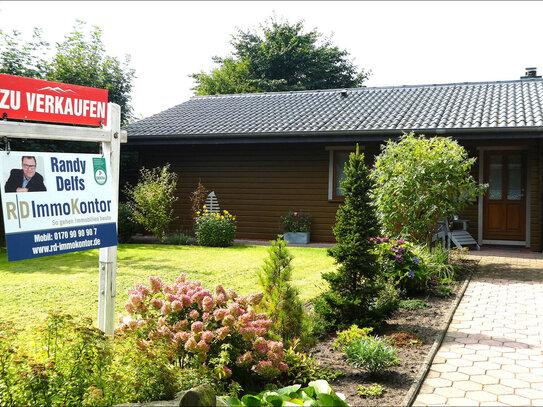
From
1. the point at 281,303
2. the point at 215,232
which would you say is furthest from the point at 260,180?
the point at 281,303

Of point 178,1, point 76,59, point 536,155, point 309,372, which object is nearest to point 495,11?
point 178,1

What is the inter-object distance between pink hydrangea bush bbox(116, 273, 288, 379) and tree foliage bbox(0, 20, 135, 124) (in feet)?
42.6

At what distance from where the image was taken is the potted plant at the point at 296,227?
41.5 feet

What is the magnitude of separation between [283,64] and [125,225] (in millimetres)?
19315

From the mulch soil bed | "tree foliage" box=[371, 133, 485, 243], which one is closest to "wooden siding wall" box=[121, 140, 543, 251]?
"tree foliage" box=[371, 133, 485, 243]

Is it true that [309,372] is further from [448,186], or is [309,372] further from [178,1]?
[448,186]

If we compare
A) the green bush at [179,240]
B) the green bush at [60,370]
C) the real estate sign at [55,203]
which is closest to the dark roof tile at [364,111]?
the green bush at [179,240]

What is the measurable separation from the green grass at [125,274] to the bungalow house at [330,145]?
2.22 meters

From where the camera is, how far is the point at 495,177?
1194 centimetres

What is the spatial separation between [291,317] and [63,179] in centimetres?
195

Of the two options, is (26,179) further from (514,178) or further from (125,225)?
(514,178)

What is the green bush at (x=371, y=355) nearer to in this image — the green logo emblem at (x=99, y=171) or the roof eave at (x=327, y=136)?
the green logo emblem at (x=99, y=171)

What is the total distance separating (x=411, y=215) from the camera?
824 centimetres

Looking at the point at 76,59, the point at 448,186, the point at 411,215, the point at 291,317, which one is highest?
the point at 76,59
